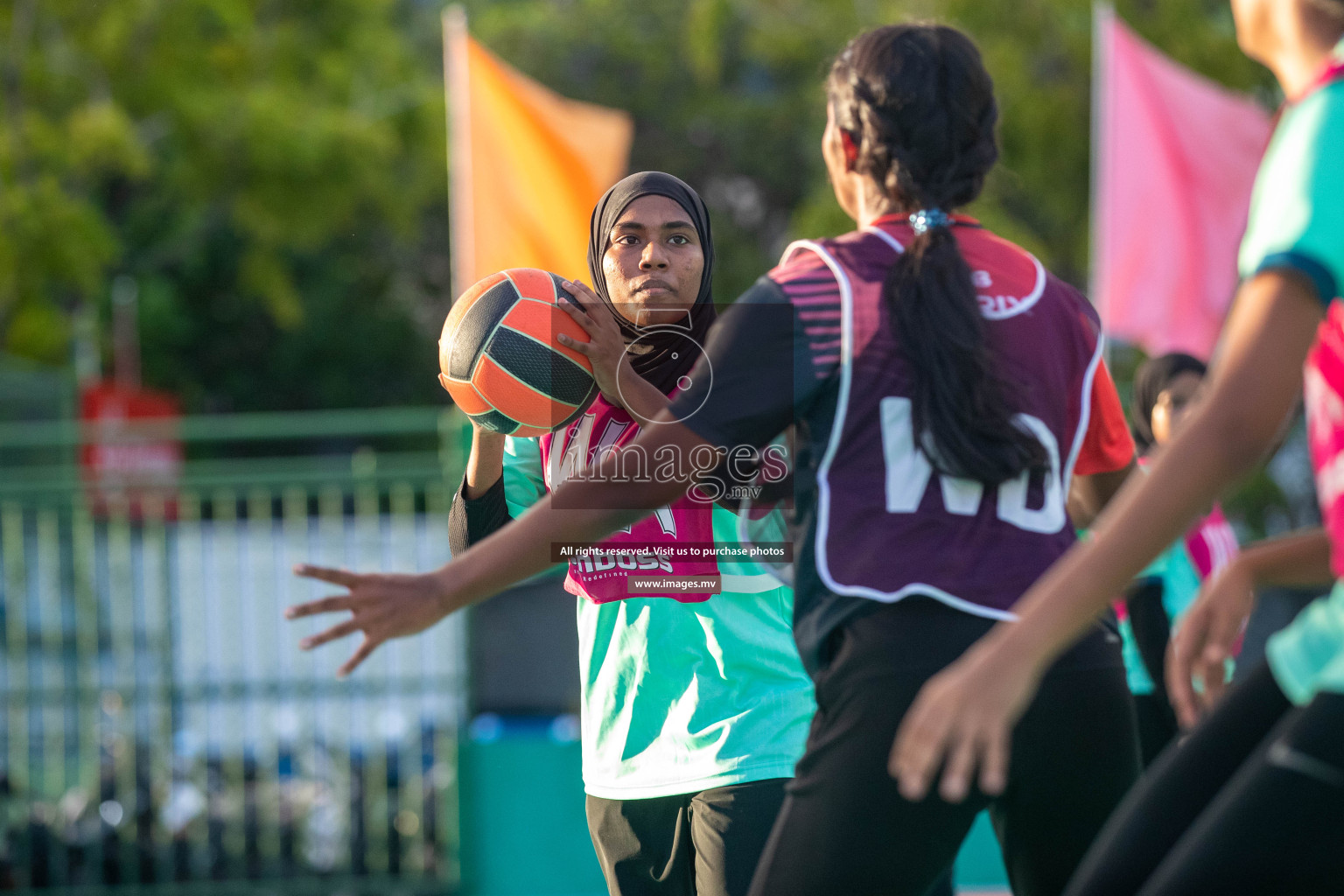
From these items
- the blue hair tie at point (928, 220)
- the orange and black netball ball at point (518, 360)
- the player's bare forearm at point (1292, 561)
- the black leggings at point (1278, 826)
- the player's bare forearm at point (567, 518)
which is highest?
the blue hair tie at point (928, 220)

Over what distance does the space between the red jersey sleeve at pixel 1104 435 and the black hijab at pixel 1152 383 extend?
2204 mm

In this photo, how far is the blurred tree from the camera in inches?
570

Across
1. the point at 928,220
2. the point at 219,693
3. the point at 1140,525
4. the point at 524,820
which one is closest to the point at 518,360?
the point at 928,220

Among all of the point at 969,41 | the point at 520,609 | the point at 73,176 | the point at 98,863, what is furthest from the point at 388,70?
the point at 969,41

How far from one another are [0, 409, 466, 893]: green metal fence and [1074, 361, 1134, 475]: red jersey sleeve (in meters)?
4.66

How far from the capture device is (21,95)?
49.6 feet

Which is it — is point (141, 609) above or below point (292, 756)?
above

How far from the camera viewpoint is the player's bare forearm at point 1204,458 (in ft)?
4.94

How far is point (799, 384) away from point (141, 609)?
579 centimetres

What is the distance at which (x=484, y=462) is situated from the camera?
2832mm

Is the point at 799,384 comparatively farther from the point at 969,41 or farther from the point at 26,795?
the point at 26,795

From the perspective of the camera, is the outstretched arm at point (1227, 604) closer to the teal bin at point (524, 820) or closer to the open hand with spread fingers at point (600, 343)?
the open hand with spread fingers at point (600, 343)

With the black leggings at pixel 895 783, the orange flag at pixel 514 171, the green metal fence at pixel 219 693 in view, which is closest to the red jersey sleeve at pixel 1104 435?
the black leggings at pixel 895 783

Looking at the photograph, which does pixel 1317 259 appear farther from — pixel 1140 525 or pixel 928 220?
pixel 928 220
